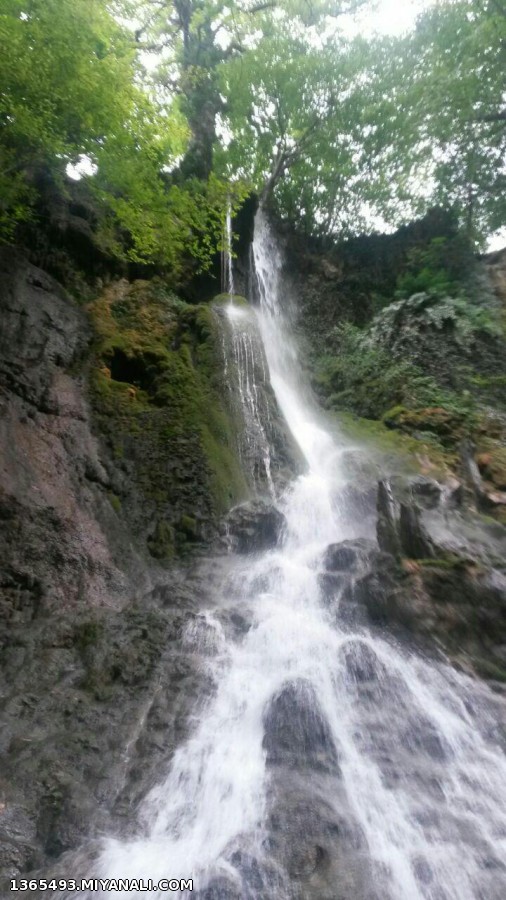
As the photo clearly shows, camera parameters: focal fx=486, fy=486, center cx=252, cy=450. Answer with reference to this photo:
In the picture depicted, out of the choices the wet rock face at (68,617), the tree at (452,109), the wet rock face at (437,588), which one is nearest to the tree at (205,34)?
the tree at (452,109)

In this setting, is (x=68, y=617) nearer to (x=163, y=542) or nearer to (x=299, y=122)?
(x=163, y=542)

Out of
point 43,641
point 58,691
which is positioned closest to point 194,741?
point 58,691

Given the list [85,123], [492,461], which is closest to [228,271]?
[85,123]

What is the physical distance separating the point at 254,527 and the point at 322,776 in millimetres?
3927

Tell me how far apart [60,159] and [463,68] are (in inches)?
478

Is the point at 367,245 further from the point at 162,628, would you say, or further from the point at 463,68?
the point at 162,628

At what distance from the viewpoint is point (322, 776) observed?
3916 mm

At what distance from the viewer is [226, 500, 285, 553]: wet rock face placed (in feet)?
24.1

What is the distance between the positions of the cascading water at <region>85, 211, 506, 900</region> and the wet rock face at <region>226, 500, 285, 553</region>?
1177 mm

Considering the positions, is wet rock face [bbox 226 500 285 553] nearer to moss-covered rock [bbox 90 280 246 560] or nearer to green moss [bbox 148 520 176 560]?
moss-covered rock [bbox 90 280 246 560]

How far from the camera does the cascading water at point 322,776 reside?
3.16 meters

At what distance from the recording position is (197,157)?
15195 millimetres

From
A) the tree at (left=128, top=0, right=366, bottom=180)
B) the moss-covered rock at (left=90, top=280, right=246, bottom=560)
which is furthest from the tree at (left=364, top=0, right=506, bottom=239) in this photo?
the moss-covered rock at (left=90, top=280, right=246, bottom=560)

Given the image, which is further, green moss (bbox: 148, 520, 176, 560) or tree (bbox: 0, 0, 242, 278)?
tree (bbox: 0, 0, 242, 278)
